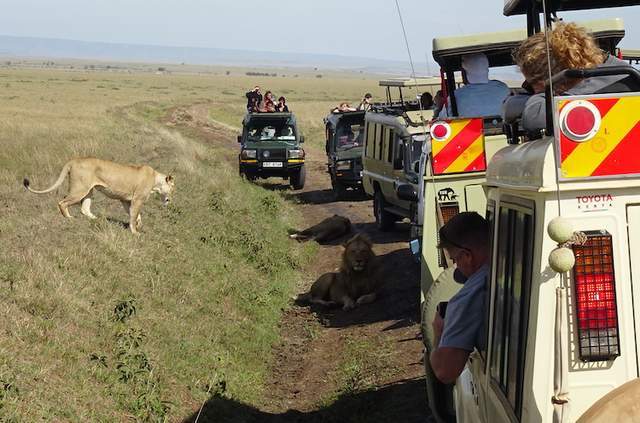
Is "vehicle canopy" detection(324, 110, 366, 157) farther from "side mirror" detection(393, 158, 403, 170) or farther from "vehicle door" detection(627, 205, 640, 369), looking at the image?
"vehicle door" detection(627, 205, 640, 369)

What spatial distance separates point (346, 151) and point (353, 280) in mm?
10410

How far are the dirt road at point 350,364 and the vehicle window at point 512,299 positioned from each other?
4113mm

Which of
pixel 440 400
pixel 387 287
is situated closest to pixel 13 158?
pixel 387 287

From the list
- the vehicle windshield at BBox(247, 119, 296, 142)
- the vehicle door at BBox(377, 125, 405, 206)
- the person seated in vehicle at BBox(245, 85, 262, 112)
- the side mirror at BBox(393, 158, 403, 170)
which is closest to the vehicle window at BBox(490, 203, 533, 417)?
the vehicle door at BBox(377, 125, 405, 206)

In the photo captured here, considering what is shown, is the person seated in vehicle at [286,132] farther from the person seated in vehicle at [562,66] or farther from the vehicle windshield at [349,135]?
the person seated in vehicle at [562,66]

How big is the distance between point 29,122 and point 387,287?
983 inches

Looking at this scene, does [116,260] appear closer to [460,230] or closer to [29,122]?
[460,230]

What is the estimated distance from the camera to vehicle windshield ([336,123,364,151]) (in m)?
23.1

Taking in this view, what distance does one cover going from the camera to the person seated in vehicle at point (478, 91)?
9.17 m

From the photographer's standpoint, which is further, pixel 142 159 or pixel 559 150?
pixel 142 159

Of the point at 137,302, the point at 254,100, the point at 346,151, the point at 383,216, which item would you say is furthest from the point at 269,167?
the point at 137,302

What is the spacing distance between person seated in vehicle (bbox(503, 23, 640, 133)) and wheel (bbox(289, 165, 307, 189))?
2269cm

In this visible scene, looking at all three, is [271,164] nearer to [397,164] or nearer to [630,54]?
[397,164]

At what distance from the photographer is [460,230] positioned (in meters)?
3.88
